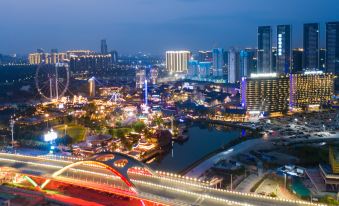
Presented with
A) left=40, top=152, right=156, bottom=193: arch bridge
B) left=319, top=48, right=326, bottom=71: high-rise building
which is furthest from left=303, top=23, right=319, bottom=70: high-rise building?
left=40, top=152, right=156, bottom=193: arch bridge

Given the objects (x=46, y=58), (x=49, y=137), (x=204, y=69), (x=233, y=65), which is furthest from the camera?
(x=46, y=58)

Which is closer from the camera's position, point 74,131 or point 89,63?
point 74,131

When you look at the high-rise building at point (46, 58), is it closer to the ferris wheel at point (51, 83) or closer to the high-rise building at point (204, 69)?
the ferris wheel at point (51, 83)

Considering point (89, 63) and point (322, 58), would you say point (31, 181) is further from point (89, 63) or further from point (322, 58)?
point (89, 63)

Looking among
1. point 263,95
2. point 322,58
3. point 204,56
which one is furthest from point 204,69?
point 263,95

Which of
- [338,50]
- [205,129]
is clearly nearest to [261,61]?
[338,50]

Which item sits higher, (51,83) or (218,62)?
(218,62)

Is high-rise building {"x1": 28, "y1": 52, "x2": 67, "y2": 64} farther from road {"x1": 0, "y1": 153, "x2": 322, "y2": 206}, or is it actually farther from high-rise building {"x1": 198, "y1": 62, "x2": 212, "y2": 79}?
road {"x1": 0, "y1": 153, "x2": 322, "y2": 206}

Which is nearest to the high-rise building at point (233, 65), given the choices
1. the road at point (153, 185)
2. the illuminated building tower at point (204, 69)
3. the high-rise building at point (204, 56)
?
the illuminated building tower at point (204, 69)
